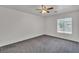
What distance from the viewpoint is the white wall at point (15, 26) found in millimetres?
3874

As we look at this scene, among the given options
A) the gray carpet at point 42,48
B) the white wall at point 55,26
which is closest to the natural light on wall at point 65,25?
the white wall at point 55,26

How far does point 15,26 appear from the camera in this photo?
462 centimetres

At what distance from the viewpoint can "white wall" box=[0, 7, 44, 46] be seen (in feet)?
12.7

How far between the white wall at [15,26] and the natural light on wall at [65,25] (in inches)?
89.9

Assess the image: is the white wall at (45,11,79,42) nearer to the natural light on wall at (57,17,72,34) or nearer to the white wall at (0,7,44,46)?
the natural light on wall at (57,17,72,34)

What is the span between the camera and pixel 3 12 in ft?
12.6

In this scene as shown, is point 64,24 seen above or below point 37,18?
below

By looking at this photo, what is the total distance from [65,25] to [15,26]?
3.86 metres

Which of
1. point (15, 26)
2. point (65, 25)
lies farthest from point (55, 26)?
point (15, 26)

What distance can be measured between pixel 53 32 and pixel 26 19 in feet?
10.3

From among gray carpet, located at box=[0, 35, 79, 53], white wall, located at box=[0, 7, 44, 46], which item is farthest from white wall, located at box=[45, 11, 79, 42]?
white wall, located at box=[0, 7, 44, 46]
